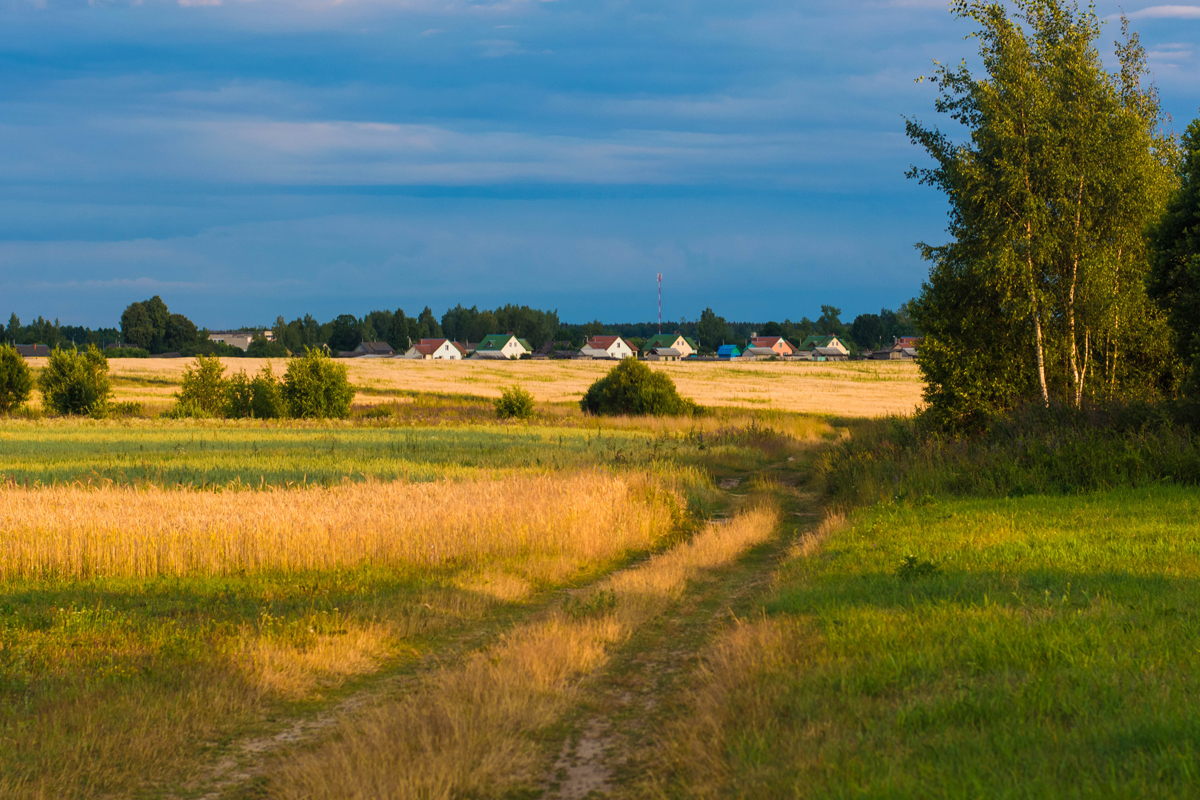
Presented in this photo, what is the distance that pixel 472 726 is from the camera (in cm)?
648

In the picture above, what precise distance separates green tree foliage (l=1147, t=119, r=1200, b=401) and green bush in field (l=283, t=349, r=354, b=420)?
43.2 metres

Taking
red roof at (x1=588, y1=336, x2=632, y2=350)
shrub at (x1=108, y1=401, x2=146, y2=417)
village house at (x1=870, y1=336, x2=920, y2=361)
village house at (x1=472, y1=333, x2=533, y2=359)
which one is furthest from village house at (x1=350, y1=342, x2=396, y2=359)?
shrub at (x1=108, y1=401, x2=146, y2=417)

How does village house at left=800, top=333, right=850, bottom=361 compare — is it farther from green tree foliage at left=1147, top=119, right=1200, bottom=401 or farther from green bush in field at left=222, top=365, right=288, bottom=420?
green tree foliage at left=1147, top=119, right=1200, bottom=401

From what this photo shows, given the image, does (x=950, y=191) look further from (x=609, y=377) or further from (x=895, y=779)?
(x=609, y=377)

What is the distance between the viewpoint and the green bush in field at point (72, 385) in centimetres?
5122

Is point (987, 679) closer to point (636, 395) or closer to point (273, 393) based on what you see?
point (636, 395)

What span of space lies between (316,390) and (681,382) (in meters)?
40.3

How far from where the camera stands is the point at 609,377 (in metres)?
52.8

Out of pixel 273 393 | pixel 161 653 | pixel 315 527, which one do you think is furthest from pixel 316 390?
pixel 161 653

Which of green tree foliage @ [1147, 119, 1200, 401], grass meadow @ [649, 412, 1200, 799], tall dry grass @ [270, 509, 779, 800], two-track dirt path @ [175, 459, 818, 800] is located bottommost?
two-track dirt path @ [175, 459, 818, 800]

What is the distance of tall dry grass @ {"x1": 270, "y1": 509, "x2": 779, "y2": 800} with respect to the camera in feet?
18.3

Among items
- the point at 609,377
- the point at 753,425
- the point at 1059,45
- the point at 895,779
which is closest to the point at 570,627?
the point at 895,779

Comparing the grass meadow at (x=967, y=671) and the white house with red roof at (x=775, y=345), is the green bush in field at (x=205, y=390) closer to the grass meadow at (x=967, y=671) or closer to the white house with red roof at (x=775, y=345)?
the grass meadow at (x=967, y=671)

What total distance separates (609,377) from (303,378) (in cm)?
1859
